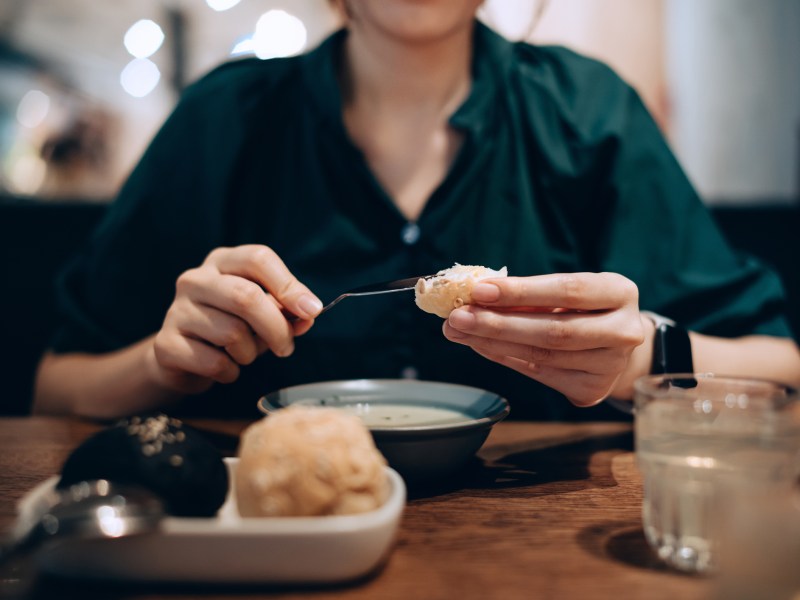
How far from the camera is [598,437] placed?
48.3 inches

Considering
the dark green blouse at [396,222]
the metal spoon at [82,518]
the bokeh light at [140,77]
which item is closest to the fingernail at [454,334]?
the metal spoon at [82,518]

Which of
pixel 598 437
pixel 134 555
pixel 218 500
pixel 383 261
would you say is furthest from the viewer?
pixel 383 261

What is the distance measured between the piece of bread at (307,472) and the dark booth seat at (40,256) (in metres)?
1.87

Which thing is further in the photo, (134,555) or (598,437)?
(598,437)

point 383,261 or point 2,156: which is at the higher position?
point 2,156

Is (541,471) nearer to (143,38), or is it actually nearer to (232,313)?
(232,313)

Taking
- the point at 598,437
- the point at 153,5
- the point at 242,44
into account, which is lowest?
the point at 598,437

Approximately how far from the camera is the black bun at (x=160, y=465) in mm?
695

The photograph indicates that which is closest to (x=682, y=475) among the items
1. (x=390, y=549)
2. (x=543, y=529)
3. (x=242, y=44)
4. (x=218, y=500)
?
(x=543, y=529)

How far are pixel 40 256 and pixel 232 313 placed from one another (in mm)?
1547

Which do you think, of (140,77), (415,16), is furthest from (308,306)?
(140,77)

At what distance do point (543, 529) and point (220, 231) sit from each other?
1128 millimetres

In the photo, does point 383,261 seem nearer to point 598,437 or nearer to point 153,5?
point 598,437

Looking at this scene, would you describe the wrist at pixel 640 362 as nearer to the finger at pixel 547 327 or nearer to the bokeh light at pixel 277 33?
the finger at pixel 547 327
